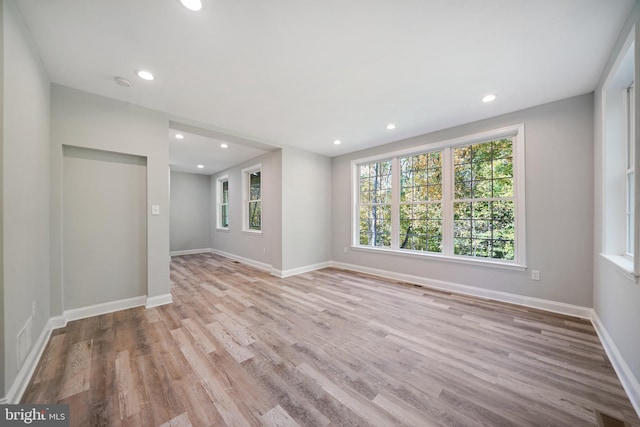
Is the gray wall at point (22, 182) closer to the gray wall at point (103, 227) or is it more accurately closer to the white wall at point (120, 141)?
the white wall at point (120, 141)

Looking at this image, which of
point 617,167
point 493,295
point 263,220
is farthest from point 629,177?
point 263,220

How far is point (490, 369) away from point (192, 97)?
12.8ft

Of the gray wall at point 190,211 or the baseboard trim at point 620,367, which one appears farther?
the gray wall at point 190,211

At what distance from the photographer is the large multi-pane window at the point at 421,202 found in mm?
3893

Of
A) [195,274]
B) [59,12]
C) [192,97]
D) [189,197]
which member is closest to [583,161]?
[192,97]

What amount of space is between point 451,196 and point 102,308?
495 centimetres

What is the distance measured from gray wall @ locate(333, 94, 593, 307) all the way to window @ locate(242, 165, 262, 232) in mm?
4617

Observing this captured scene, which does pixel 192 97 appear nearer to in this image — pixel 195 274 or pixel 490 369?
pixel 195 274

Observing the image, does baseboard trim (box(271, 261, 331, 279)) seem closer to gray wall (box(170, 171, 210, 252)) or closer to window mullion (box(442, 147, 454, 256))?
window mullion (box(442, 147, 454, 256))

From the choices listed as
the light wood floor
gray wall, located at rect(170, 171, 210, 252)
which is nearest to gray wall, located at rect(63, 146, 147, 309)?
the light wood floor

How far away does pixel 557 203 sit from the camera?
2.81 m

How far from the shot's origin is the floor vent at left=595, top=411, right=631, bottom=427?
132 centimetres

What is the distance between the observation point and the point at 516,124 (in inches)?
121

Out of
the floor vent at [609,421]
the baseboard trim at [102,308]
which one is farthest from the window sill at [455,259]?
the baseboard trim at [102,308]
